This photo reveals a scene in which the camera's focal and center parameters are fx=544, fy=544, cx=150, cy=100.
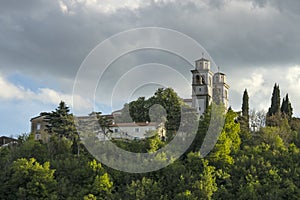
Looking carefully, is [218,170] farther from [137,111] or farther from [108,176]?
[137,111]

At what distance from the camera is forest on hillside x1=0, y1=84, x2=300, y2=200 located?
112ft

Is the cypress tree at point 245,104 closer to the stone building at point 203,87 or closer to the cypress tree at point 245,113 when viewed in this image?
the cypress tree at point 245,113

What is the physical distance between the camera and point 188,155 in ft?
121

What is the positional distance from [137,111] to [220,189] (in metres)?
15.2

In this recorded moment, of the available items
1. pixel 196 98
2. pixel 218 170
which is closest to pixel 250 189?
pixel 218 170

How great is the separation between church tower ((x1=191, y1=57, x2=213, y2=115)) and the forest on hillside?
35.6 feet

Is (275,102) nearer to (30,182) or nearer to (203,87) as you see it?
(203,87)

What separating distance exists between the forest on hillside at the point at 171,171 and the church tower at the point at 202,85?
1084cm

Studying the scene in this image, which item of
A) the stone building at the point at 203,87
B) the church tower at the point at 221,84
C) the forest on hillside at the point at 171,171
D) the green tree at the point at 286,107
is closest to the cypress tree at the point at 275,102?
the green tree at the point at 286,107

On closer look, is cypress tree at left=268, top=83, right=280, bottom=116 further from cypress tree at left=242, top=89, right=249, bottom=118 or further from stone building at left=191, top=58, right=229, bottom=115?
stone building at left=191, top=58, right=229, bottom=115

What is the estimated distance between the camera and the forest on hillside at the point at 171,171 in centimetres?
3422

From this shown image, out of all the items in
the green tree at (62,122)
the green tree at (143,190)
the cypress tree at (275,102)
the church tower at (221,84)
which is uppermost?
the church tower at (221,84)

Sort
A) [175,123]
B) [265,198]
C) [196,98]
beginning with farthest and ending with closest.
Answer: [196,98] < [175,123] < [265,198]

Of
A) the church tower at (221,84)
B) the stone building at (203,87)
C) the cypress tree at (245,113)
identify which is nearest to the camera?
the cypress tree at (245,113)
